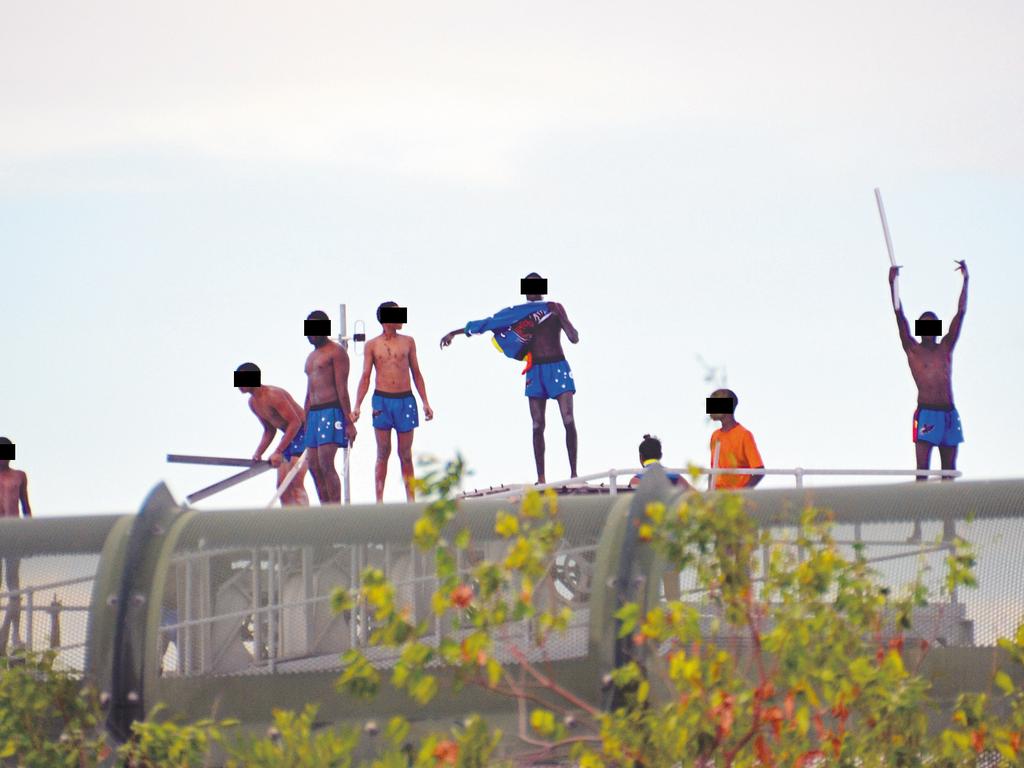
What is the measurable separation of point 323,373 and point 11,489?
288cm

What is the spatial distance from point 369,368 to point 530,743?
957 centimetres

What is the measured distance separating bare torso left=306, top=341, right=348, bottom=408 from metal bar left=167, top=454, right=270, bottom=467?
0.81m

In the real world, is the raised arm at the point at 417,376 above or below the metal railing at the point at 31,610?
above

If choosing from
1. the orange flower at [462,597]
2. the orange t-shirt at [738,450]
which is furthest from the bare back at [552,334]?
the orange flower at [462,597]

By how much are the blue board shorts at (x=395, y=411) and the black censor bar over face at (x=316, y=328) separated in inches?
27.1

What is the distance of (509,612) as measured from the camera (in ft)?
20.3

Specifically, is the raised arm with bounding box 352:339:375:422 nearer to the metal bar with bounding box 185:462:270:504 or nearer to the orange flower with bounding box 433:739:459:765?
the metal bar with bounding box 185:462:270:504

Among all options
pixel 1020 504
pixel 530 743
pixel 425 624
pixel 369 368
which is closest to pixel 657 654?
pixel 530 743

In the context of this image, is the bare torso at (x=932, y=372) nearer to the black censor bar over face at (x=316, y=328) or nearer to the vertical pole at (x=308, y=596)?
the black censor bar over face at (x=316, y=328)

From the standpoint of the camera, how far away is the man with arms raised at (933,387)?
1666 cm

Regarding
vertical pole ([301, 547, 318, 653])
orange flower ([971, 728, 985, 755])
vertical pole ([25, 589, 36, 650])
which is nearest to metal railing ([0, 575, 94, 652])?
vertical pole ([25, 589, 36, 650])

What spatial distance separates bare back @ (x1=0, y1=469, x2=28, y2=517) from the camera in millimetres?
16228

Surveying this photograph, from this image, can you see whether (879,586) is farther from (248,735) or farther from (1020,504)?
(248,735)

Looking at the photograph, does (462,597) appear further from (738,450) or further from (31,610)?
(738,450)
